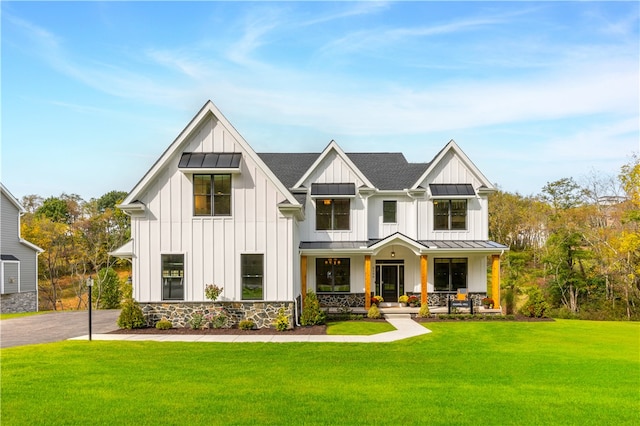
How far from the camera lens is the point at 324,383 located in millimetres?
9703

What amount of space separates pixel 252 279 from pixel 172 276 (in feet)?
10.3

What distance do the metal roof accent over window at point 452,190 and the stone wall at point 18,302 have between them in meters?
27.4

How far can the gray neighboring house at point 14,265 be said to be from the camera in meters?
28.8

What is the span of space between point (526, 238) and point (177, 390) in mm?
44320

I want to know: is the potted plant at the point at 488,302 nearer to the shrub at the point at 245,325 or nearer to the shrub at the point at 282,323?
the shrub at the point at 282,323

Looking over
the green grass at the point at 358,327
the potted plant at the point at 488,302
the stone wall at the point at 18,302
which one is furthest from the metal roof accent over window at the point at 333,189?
the stone wall at the point at 18,302

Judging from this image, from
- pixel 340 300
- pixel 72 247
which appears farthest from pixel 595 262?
pixel 72 247

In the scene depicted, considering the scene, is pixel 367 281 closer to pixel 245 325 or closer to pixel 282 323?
pixel 282 323

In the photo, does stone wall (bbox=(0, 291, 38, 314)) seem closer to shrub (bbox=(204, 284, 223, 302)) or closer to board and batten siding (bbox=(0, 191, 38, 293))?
board and batten siding (bbox=(0, 191, 38, 293))

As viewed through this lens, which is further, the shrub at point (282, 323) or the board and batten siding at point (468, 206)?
the board and batten siding at point (468, 206)

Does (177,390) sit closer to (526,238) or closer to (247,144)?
(247,144)

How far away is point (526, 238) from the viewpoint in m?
46.2

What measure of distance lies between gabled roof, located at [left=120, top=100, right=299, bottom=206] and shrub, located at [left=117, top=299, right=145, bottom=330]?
4.11 meters

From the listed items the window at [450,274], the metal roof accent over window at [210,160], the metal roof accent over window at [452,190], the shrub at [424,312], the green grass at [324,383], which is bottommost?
the shrub at [424,312]
